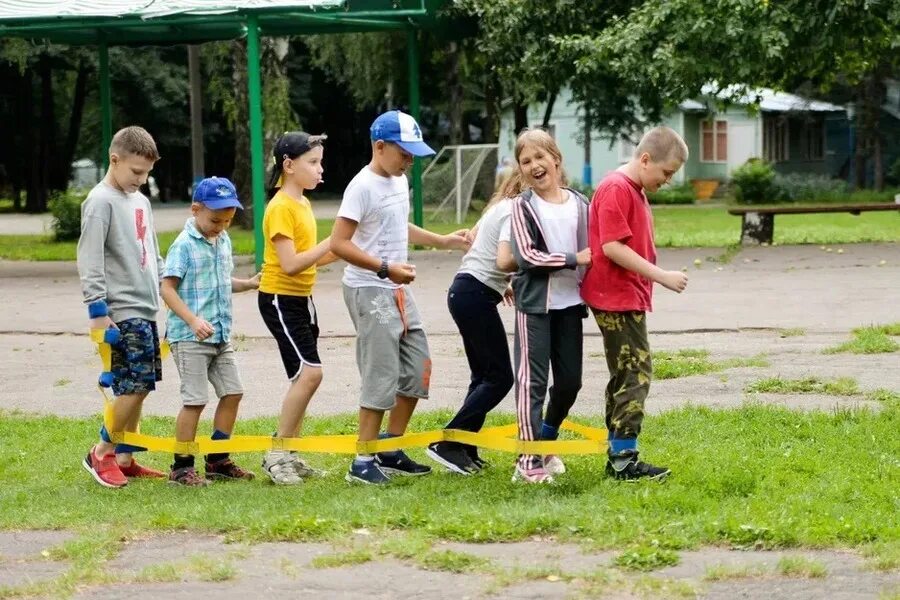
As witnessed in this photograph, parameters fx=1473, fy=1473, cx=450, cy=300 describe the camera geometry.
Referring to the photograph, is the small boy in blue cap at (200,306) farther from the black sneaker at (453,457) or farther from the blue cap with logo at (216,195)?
the black sneaker at (453,457)

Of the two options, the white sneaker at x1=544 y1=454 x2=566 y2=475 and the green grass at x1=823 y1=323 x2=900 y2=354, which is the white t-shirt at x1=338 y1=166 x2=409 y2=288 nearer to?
the white sneaker at x1=544 y1=454 x2=566 y2=475

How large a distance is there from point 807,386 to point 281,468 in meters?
3.87

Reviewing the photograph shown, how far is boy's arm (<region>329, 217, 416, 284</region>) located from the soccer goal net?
2622 cm

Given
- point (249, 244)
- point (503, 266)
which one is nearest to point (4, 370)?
A: point (503, 266)

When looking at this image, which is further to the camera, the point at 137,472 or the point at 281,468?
the point at 137,472

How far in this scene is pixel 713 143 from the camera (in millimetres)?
57281

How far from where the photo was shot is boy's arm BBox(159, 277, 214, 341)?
7.14 m

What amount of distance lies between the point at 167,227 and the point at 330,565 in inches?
→ 1270

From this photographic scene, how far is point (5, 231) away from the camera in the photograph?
35500mm

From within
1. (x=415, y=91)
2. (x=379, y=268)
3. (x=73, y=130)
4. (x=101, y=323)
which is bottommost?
(x=101, y=323)

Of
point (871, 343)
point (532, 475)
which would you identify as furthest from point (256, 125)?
point (532, 475)

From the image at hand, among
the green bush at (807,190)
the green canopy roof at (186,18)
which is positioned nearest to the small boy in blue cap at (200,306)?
the green canopy roof at (186,18)

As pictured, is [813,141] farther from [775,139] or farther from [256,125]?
[256,125]

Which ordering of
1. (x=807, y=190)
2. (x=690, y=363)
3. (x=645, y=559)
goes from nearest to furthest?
(x=645, y=559)
(x=690, y=363)
(x=807, y=190)
